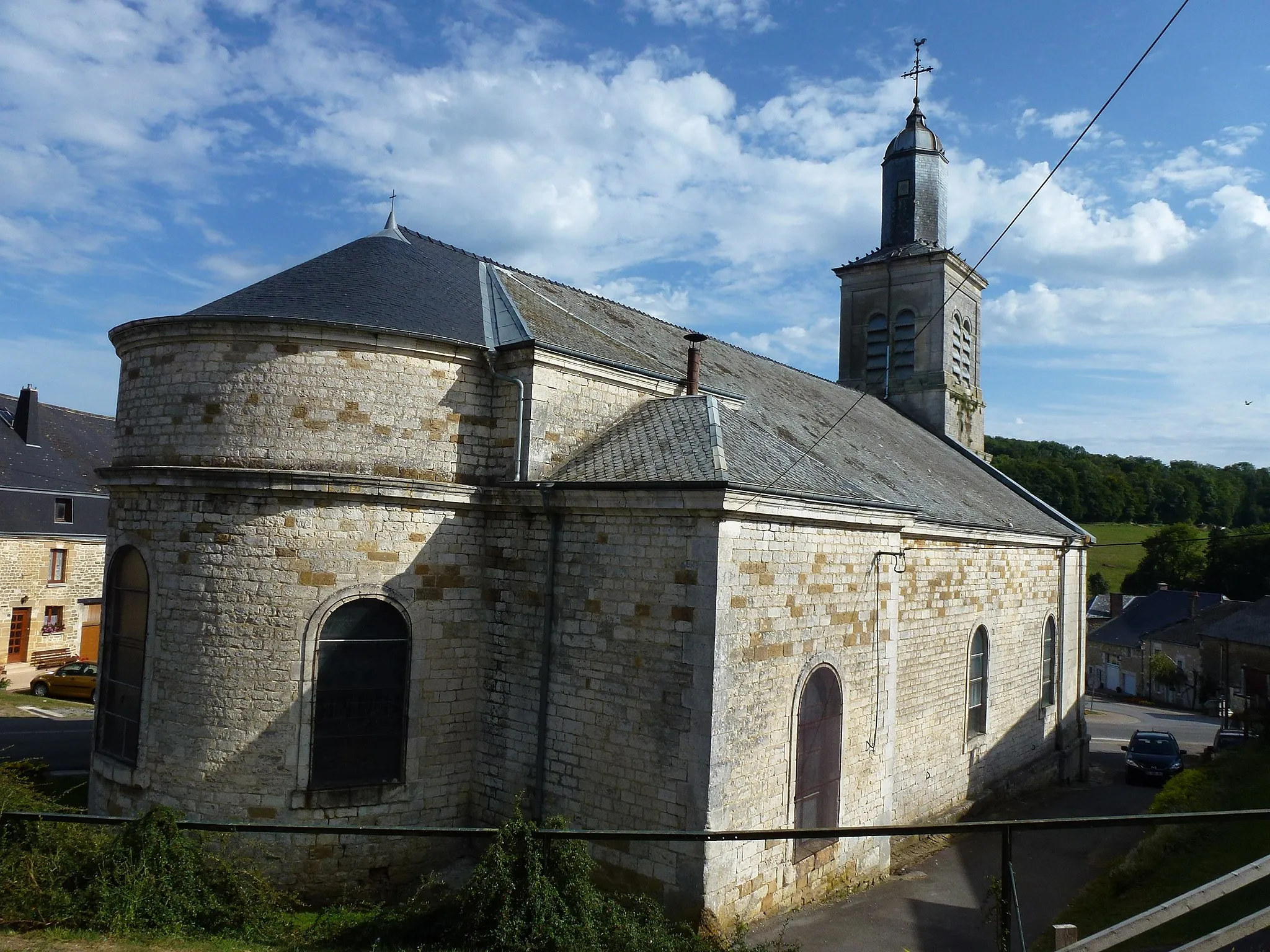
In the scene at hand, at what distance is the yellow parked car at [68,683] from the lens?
22703 mm

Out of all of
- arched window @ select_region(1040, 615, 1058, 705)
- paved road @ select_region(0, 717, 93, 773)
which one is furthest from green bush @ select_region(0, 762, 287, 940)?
arched window @ select_region(1040, 615, 1058, 705)

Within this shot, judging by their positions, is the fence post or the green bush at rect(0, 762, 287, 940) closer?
the fence post

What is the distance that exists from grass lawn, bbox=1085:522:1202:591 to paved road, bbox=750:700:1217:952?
5191 cm

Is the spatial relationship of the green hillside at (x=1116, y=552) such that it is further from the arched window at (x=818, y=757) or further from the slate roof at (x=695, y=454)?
the slate roof at (x=695, y=454)

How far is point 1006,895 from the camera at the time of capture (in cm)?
454

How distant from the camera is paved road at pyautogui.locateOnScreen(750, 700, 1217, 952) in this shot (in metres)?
9.38

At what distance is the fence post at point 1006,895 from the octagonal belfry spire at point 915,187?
71.9ft

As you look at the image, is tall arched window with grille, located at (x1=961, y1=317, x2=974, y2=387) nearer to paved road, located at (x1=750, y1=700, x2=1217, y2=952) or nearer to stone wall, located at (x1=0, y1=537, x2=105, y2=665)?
paved road, located at (x1=750, y1=700, x2=1217, y2=952)

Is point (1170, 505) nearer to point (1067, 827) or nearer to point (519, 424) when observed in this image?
point (519, 424)

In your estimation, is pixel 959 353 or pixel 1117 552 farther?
pixel 1117 552

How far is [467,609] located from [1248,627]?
31.5 m

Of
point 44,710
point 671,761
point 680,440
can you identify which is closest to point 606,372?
point 680,440

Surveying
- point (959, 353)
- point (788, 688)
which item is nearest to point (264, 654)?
point (788, 688)

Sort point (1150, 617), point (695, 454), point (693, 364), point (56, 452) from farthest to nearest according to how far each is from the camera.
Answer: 1. point (1150, 617)
2. point (56, 452)
3. point (693, 364)
4. point (695, 454)
